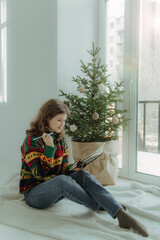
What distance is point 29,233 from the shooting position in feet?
4.17

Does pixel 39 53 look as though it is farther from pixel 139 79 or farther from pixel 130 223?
pixel 130 223

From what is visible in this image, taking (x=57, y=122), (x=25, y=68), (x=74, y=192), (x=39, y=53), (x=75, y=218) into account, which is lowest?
(x=75, y=218)

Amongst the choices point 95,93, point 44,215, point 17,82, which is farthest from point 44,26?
point 44,215

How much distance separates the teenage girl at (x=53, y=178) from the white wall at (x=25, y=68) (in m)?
0.67

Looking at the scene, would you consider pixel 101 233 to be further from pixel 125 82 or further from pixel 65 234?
pixel 125 82

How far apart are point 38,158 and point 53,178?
6.0 inches

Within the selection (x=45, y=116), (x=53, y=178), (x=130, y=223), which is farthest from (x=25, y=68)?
(x=130, y=223)

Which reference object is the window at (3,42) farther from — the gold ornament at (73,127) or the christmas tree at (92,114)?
the gold ornament at (73,127)

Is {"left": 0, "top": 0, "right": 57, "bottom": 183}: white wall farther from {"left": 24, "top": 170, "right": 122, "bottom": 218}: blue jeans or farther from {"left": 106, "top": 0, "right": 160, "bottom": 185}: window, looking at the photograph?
{"left": 24, "top": 170, "right": 122, "bottom": 218}: blue jeans

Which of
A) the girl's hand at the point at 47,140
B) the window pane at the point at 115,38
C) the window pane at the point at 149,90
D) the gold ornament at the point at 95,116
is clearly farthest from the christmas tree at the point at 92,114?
the girl's hand at the point at 47,140

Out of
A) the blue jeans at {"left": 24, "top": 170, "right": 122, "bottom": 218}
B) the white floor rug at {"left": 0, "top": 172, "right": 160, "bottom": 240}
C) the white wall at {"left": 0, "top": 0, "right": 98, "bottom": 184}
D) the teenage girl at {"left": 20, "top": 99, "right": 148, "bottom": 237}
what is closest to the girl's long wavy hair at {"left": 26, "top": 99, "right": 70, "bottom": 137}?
the teenage girl at {"left": 20, "top": 99, "right": 148, "bottom": 237}

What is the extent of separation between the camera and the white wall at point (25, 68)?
7.07ft

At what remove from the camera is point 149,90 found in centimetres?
209

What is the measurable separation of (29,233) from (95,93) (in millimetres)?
1196
